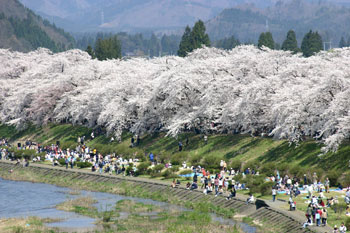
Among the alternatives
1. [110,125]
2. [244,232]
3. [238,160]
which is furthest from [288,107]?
[110,125]

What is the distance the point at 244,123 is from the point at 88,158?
19272 mm

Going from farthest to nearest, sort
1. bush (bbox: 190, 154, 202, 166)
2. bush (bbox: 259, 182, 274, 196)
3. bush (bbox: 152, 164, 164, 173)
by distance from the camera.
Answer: bush (bbox: 190, 154, 202, 166) → bush (bbox: 152, 164, 164, 173) → bush (bbox: 259, 182, 274, 196)

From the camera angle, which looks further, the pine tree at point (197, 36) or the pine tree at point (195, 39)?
the pine tree at point (197, 36)

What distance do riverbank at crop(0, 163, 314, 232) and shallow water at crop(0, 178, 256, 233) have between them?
94cm

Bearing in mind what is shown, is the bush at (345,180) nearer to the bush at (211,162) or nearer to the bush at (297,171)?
the bush at (297,171)

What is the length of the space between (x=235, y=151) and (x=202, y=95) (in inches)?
475

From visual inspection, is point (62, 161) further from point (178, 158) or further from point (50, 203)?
point (50, 203)

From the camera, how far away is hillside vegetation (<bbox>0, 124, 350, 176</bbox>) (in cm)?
5547

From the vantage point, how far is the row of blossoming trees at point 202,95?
60000 mm

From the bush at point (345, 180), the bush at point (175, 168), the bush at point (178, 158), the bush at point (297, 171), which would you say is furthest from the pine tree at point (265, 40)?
the bush at point (345, 180)

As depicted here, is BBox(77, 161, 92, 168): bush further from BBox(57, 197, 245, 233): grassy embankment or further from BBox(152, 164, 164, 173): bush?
BBox(57, 197, 245, 233): grassy embankment

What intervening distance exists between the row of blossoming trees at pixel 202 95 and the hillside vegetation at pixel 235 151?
124cm

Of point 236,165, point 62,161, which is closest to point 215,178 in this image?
point 236,165

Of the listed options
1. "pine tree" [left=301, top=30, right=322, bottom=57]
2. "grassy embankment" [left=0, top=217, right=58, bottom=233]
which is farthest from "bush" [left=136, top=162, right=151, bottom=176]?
"pine tree" [left=301, top=30, right=322, bottom=57]
